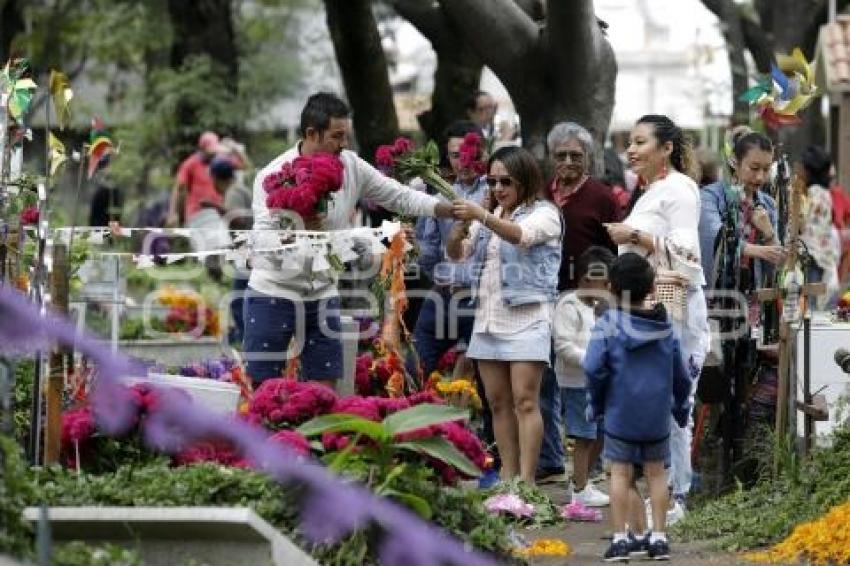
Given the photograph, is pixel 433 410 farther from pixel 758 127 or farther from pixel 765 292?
pixel 758 127

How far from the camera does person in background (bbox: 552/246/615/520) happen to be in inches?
481

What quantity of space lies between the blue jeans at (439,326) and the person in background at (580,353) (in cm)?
105

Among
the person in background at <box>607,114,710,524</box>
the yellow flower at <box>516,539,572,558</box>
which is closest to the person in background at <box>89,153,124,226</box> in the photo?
the person in background at <box>607,114,710,524</box>

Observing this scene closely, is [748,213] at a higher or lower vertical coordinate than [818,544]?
higher

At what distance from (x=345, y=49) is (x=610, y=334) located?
9.99 meters

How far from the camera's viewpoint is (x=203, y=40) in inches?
1128

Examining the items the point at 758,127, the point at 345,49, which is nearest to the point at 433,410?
the point at 758,127

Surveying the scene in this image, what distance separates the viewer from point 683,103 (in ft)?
143

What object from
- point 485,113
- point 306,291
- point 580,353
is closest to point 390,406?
point 306,291

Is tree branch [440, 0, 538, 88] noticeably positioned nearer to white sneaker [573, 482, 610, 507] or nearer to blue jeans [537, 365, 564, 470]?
blue jeans [537, 365, 564, 470]

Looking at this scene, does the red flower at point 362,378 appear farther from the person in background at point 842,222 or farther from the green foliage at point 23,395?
the person in background at point 842,222

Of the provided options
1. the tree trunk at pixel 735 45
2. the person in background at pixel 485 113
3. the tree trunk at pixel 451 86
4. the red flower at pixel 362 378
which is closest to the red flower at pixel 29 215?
the red flower at pixel 362 378

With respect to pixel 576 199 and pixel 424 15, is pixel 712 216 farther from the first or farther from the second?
pixel 424 15

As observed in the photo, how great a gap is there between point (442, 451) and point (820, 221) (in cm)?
1020
